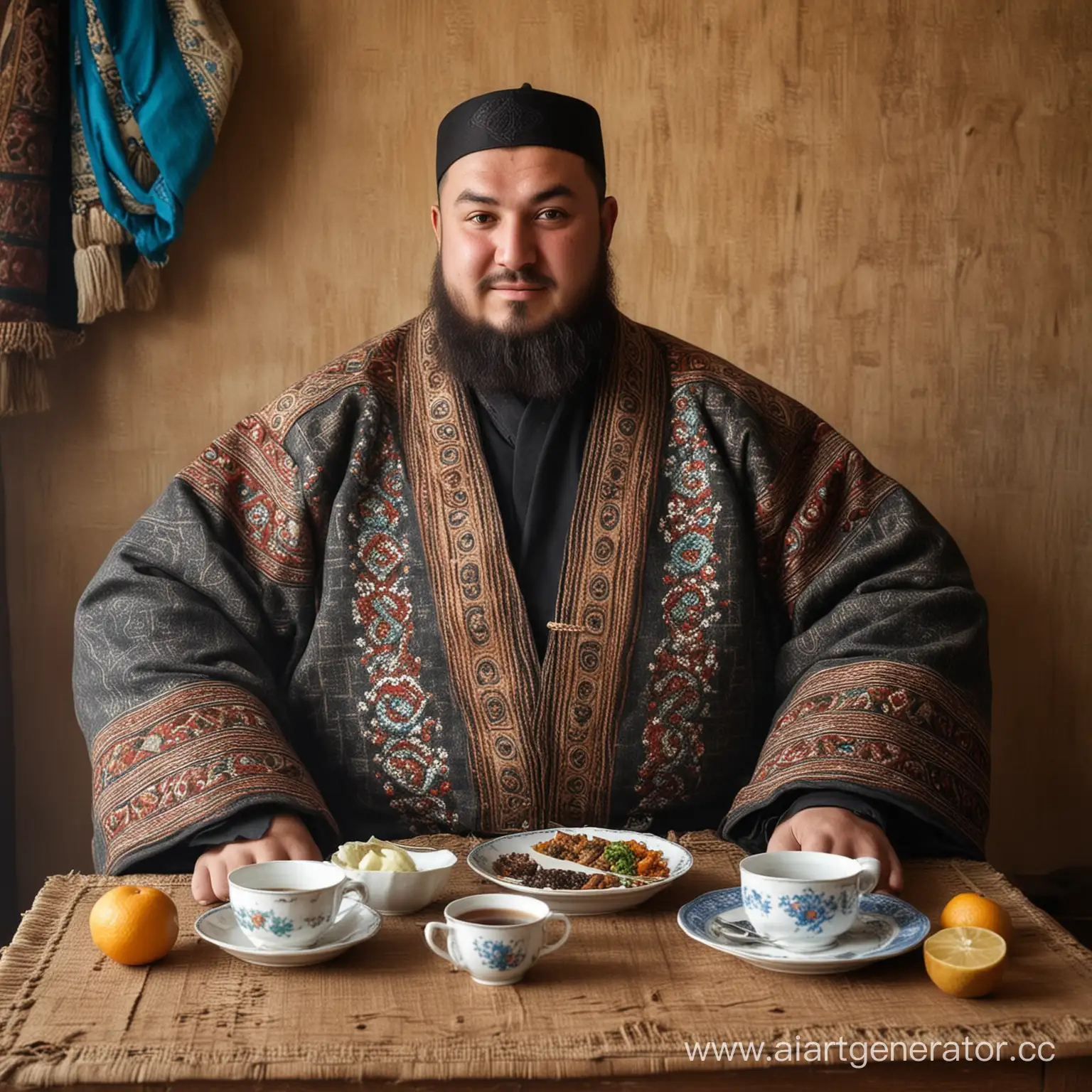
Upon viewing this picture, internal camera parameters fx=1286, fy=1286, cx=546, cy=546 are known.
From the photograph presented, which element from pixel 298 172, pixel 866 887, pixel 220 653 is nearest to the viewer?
pixel 866 887

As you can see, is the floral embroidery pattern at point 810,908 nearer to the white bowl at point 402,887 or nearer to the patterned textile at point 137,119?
the white bowl at point 402,887

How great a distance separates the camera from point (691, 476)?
7.27 feet

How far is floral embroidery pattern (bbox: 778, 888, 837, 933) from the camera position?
1370 millimetres

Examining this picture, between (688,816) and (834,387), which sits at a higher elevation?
(834,387)

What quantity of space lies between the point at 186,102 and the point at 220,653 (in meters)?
1.20

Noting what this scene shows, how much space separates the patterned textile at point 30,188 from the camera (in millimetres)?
2520

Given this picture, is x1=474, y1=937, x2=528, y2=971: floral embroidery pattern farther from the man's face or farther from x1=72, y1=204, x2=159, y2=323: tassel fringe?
x1=72, y1=204, x2=159, y2=323: tassel fringe

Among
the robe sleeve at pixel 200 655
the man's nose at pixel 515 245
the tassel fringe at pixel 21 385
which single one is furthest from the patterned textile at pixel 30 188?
the man's nose at pixel 515 245

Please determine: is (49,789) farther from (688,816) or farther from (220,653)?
(688,816)

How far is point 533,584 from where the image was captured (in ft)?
7.00

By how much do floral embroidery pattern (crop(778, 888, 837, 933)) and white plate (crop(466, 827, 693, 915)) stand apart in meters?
0.24

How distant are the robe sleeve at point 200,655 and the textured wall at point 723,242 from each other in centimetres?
69

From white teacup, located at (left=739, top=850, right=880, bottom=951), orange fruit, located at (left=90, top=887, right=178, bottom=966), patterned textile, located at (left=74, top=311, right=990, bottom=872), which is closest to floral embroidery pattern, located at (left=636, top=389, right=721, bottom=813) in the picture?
patterned textile, located at (left=74, top=311, right=990, bottom=872)

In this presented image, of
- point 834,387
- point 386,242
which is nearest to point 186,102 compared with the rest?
point 386,242
